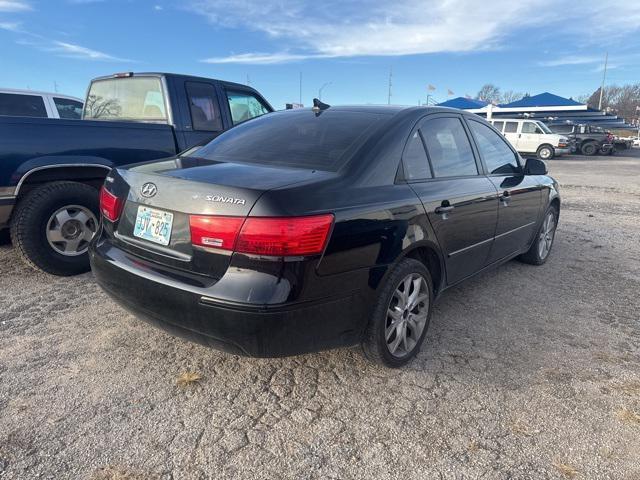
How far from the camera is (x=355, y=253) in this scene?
2.28 meters

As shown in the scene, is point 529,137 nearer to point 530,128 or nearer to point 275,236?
point 530,128

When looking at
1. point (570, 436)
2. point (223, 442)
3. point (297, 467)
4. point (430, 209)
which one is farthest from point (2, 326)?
point (570, 436)

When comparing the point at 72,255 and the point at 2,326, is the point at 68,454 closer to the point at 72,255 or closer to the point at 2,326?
the point at 2,326

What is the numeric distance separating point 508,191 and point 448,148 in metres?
0.91

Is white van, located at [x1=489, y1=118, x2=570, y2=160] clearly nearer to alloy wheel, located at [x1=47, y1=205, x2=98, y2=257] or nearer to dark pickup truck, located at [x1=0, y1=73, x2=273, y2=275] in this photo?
dark pickup truck, located at [x1=0, y1=73, x2=273, y2=275]

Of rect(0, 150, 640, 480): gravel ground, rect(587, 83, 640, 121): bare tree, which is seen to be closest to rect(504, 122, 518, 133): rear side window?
rect(0, 150, 640, 480): gravel ground

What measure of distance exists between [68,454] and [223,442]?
Answer: 67 centimetres

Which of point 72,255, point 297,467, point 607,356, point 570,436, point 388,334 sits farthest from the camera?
point 72,255

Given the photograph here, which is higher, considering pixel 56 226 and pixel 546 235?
pixel 56 226

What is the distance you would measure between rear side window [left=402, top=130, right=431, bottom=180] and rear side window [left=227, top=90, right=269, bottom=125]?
3081 mm

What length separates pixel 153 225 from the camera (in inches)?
93.7

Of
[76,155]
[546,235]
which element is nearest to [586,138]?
[546,235]

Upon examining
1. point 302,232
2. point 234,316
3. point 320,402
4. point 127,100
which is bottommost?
point 320,402

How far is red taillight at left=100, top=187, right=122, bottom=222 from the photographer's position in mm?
2635
